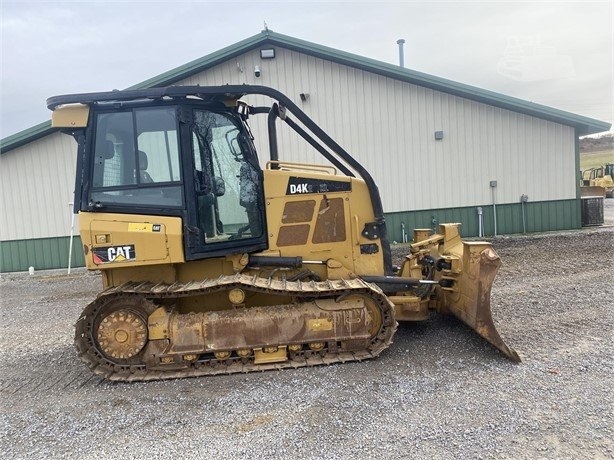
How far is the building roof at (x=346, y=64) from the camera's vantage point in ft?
37.9

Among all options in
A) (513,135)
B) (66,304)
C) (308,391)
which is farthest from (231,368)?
(513,135)

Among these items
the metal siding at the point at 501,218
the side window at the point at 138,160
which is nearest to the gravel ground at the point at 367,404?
the side window at the point at 138,160

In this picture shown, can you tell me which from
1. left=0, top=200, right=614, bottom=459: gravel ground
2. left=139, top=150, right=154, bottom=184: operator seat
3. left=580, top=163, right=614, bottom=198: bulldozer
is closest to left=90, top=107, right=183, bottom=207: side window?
left=139, top=150, right=154, bottom=184: operator seat

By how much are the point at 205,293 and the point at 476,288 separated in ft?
9.29

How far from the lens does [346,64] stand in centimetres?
1190

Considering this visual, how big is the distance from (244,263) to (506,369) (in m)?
2.86

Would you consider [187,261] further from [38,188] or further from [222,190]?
[38,188]

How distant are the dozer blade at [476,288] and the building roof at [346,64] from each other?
8.03 m

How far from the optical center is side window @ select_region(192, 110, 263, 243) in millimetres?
4660

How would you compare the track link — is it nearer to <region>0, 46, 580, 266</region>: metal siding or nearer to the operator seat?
the operator seat

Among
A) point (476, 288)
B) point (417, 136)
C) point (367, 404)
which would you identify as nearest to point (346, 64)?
point (417, 136)

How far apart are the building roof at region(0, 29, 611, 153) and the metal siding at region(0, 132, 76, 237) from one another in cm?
33

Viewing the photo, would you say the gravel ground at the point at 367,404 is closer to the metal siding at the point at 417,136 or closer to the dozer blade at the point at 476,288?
the dozer blade at the point at 476,288

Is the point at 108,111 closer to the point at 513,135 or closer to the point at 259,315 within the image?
the point at 259,315
